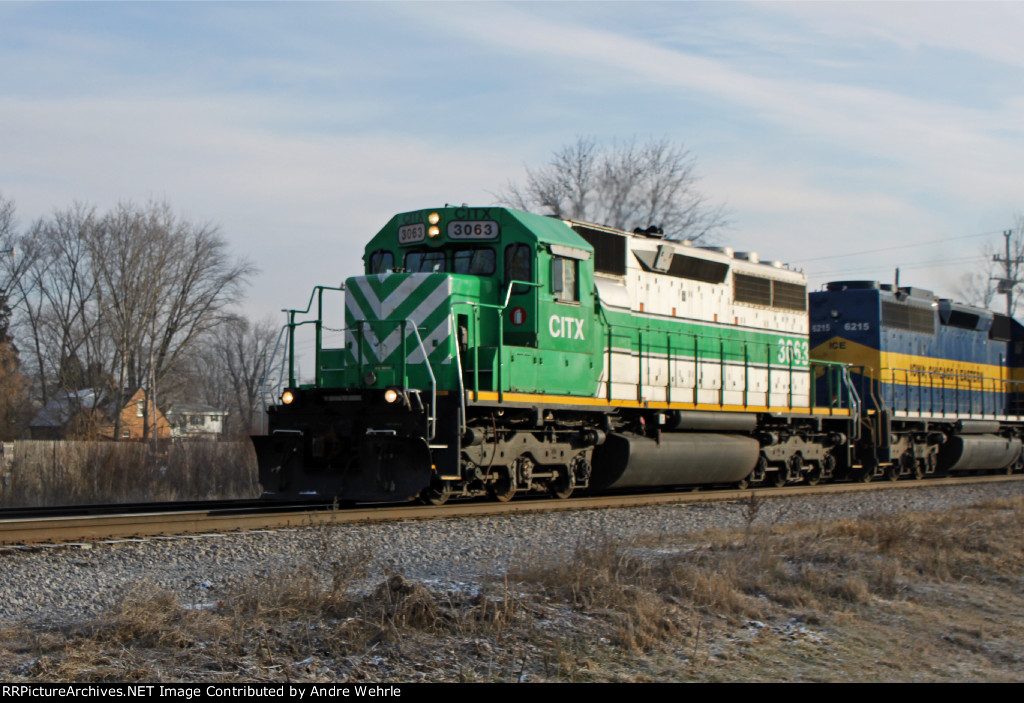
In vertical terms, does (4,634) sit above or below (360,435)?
below

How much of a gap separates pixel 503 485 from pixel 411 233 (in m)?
3.32

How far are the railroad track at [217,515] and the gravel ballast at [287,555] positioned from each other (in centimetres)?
37

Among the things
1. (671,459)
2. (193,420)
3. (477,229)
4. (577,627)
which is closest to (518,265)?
(477,229)

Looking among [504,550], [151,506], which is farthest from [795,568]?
[151,506]

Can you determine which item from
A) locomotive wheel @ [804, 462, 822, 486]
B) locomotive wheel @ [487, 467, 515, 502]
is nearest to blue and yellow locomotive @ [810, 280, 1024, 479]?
locomotive wheel @ [804, 462, 822, 486]

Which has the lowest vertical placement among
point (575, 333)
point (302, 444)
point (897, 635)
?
point (897, 635)

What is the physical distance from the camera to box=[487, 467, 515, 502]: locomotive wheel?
38.3 feet

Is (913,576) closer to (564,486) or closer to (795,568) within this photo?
(795,568)

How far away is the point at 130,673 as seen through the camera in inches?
175

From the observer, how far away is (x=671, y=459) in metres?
13.4

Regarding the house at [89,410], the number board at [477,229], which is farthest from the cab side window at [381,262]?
the house at [89,410]

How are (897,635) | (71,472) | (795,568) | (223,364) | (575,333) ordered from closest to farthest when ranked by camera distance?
(897,635), (795,568), (575,333), (71,472), (223,364)

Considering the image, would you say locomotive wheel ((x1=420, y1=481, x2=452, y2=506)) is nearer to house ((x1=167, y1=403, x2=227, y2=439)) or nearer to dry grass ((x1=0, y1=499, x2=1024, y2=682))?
dry grass ((x1=0, y1=499, x2=1024, y2=682))

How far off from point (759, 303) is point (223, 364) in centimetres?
6554
